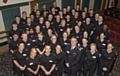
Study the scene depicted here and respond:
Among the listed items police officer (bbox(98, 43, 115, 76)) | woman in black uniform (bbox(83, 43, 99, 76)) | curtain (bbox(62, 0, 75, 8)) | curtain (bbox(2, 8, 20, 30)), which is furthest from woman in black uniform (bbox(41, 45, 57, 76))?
curtain (bbox(62, 0, 75, 8))

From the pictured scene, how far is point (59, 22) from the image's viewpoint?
233 inches

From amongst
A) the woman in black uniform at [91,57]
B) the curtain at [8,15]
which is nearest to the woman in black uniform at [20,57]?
the woman in black uniform at [91,57]

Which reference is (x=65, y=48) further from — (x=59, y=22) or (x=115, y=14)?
(x=115, y=14)

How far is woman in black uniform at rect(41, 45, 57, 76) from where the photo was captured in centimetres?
387

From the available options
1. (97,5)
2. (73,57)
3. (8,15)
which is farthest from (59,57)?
(97,5)

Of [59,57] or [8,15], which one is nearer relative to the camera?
[59,57]

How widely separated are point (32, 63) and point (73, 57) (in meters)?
1.19

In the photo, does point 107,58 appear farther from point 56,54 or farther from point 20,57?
point 20,57

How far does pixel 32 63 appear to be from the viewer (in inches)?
150

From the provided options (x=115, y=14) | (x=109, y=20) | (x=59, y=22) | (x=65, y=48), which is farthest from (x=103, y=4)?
(x=65, y=48)

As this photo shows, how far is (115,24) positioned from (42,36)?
477cm

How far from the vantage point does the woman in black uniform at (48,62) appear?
12.7 feet

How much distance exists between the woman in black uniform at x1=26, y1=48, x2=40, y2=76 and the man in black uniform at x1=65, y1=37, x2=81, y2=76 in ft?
3.02

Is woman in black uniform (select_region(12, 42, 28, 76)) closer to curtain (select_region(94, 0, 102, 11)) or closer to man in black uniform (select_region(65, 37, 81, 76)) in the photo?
man in black uniform (select_region(65, 37, 81, 76))
